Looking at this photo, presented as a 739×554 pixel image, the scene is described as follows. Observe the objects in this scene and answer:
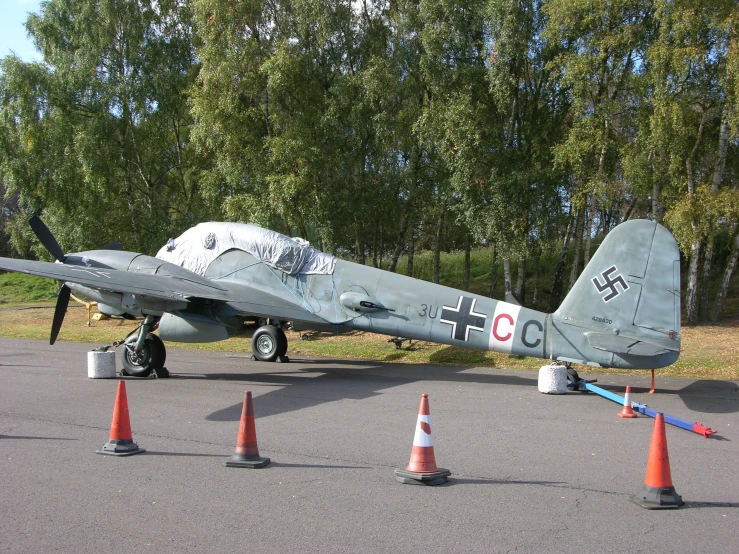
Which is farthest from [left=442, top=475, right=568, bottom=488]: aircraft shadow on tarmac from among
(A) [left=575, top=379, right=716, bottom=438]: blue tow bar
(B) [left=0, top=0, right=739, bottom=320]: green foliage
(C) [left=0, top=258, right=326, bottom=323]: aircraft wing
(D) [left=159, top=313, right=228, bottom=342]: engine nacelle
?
(B) [left=0, top=0, right=739, bottom=320]: green foliage

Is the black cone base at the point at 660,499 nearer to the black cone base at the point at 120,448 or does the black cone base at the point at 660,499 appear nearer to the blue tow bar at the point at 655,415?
the blue tow bar at the point at 655,415

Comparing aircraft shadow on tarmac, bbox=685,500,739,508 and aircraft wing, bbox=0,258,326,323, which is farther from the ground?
aircraft wing, bbox=0,258,326,323

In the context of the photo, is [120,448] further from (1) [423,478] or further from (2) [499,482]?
(2) [499,482]

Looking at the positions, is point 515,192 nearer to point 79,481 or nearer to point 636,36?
point 636,36

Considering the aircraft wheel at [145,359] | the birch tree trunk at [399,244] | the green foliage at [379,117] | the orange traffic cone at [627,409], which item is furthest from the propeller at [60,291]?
the birch tree trunk at [399,244]

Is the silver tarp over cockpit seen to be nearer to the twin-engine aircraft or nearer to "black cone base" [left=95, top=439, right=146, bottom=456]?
the twin-engine aircraft

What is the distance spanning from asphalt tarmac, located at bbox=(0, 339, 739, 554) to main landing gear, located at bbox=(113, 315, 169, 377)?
1.33m

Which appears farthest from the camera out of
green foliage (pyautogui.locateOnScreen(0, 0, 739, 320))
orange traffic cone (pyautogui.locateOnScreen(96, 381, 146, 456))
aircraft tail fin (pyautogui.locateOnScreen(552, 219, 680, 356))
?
green foliage (pyautogui.locateOnScreen(0, 0, 739, 320))

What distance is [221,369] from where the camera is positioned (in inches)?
562

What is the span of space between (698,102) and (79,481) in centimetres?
1967

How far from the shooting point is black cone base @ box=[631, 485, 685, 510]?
5.30 m

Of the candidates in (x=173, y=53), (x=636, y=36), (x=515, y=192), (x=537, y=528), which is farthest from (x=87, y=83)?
(x=537, y=528)

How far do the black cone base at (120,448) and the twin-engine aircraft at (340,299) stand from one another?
5.04 metres

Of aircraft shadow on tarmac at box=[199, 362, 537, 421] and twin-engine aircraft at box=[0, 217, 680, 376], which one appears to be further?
aircraft shadow on tarmac at box=[199, 362, 537, 421]
